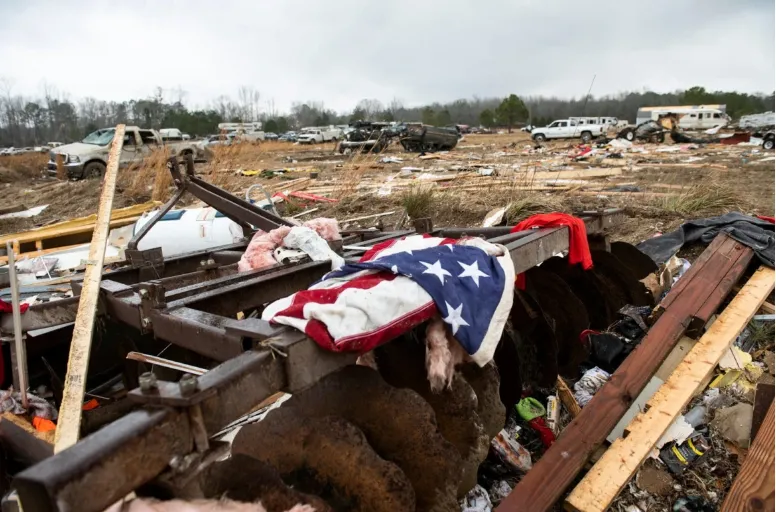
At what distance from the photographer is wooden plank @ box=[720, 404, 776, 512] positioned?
211 centimetres

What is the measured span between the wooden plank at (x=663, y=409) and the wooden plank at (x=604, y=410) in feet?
0.25

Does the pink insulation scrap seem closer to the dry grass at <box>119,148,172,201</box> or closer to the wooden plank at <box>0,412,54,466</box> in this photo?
the wooden plank at <box>0,412,54,466</box>

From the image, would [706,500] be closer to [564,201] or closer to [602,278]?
[602,278]

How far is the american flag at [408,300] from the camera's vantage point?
5.56 feet

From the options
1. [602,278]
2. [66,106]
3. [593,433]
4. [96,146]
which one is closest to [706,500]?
[593,433]

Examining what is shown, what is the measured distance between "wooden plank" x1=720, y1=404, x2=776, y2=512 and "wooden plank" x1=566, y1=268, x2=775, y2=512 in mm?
394

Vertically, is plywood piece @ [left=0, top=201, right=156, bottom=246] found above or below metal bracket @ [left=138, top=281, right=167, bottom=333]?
below

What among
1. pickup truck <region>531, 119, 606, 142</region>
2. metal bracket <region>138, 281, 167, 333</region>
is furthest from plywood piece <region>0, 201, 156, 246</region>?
pickup truck <region>531, 119, 606, 142</region>

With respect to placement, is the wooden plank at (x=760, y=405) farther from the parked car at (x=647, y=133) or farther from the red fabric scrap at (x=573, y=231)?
the parked car at (x=647, y=133)

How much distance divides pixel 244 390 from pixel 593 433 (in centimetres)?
190

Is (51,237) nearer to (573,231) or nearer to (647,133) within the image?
(573,231)

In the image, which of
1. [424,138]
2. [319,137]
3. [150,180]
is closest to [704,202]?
[150,180]

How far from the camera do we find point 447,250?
226 centimetres

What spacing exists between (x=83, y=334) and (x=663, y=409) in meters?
2.75
